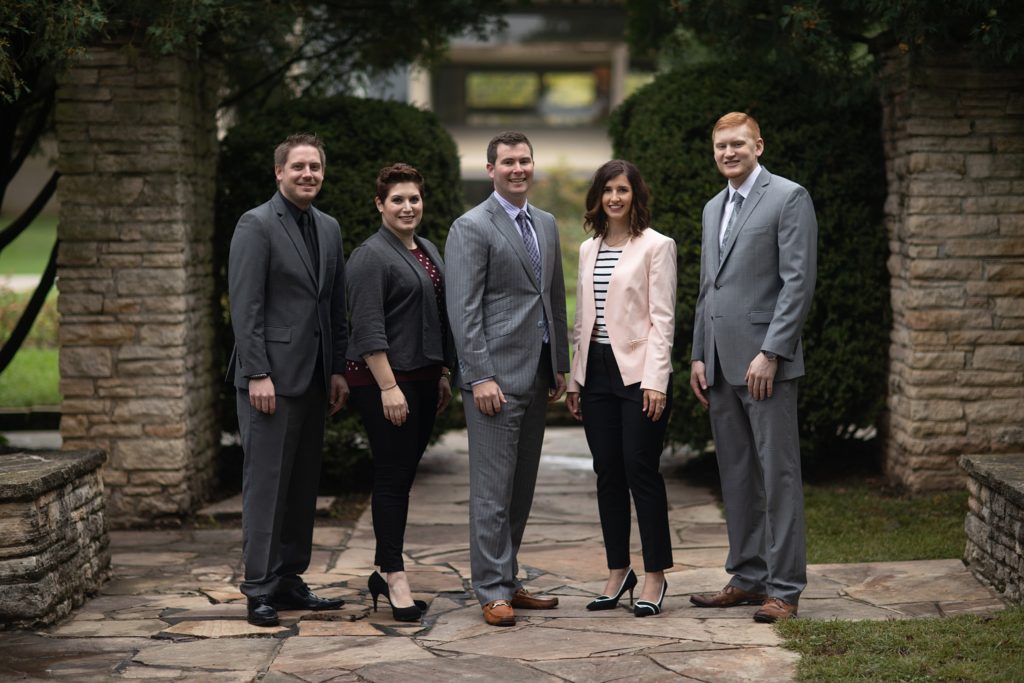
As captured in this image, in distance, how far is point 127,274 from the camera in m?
6.94

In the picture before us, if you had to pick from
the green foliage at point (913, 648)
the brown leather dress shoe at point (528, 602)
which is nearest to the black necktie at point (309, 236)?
the brown leather dress shoe at point (528, 602)

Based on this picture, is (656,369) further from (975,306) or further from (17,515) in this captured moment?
(975,306)

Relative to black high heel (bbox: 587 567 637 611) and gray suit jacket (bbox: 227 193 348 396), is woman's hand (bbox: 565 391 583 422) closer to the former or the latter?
black high heel (bbox: 587 567 637 611)

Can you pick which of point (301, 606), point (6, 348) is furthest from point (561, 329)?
point (6, 348)

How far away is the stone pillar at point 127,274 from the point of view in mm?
6898

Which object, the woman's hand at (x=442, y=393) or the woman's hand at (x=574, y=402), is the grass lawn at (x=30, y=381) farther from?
the woman's hand at (x=574, y=402)

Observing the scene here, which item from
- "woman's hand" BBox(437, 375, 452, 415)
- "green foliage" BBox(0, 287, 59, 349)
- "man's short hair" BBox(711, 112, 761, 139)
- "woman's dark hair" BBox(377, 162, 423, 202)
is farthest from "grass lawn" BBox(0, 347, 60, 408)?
"man's short hair" BBox(711, 112, 761, 139)

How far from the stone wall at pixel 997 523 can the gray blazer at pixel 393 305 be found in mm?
2417

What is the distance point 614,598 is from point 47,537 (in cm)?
234

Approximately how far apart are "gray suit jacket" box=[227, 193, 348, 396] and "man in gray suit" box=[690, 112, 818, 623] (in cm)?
162

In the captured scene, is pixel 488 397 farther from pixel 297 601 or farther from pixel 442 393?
pixel 297 601

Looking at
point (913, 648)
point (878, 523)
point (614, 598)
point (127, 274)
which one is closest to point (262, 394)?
point (614, 598)

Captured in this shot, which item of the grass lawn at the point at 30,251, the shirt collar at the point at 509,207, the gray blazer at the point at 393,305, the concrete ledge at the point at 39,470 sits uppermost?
the grass lawn at the point at 30,251

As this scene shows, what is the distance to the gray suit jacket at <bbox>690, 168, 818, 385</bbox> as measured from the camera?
4.77 metres
